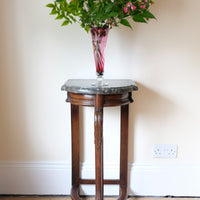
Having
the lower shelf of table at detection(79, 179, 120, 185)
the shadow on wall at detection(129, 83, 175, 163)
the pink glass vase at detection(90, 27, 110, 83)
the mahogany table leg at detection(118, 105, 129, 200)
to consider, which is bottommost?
the lower shelf of table at detection(79, 179, 120, 185)

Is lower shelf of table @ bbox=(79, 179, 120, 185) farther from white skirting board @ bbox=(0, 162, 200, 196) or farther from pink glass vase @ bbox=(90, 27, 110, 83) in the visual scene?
pink glass vase @ bbox=(90, 27, 110, 83)

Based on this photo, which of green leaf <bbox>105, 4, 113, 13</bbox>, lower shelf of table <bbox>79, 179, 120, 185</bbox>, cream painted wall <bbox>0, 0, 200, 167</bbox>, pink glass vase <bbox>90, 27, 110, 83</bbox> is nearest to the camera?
green leaf <bbox>105, 4, 113, 13</bbox>

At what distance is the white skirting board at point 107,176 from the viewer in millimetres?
1562

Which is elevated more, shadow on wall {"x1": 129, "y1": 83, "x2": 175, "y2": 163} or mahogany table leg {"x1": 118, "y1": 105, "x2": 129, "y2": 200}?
shadow on wall {"x1": 129, "y1": 83, "x2": 175, "y2": 163}

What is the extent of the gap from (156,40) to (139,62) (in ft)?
0.59

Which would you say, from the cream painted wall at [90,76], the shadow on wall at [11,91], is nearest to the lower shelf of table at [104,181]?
the cream painted wall at [90,76]

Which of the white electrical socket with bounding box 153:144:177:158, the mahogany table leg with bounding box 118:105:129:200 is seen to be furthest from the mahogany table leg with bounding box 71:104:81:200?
the white electrical socket with bounding box 153:144:177:158

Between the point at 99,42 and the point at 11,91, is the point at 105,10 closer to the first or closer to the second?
the point at 99,42

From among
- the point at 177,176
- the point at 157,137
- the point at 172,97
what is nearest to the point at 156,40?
the point at 172,97

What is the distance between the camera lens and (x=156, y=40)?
56.9 inches

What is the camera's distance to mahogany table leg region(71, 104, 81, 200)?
4.79 ft

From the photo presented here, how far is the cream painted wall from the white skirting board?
0.06 metres

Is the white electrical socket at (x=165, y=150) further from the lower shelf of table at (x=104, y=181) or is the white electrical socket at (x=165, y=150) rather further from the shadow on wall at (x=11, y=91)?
the shadow on wall at (x=11, y=91)

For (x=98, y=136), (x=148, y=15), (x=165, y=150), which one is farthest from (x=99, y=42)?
(x=165, y=150)
